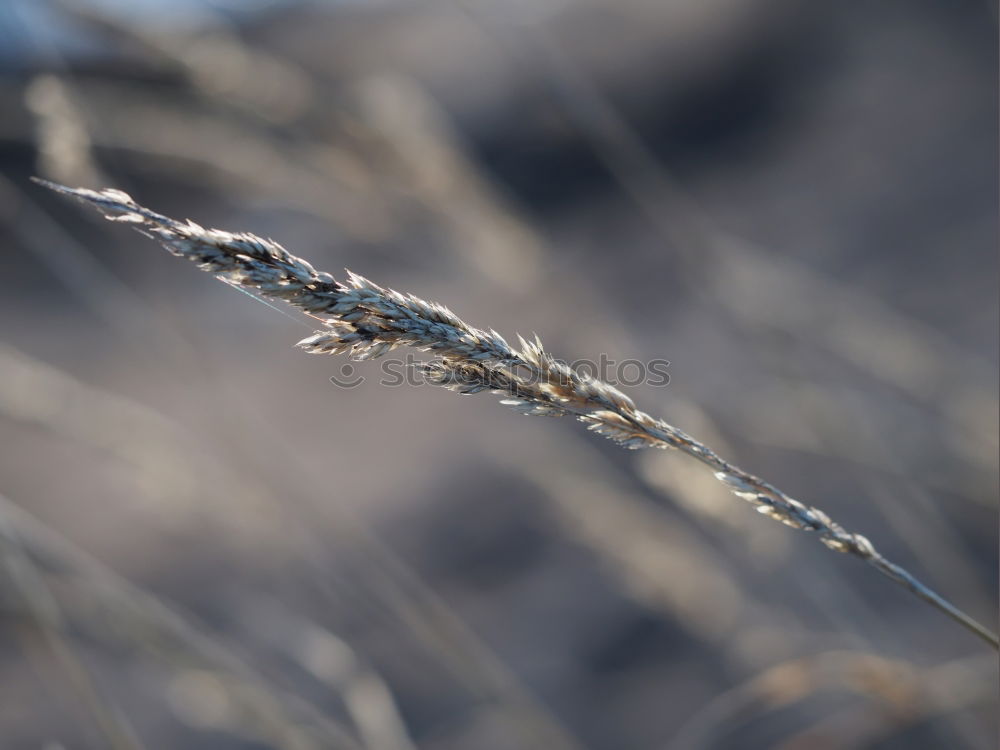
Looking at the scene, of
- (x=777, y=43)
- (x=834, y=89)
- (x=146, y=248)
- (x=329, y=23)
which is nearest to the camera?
(x=834, y=89)

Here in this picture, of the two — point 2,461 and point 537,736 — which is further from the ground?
point 537,736

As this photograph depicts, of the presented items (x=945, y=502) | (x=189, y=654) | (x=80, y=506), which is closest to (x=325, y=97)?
(x=189, y=654)

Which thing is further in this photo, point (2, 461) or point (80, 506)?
point (2, 461)

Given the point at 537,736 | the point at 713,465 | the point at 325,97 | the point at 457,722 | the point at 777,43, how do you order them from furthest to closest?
the point at 777,43 → the point at 457,722 → the point at 325,97 → the point at 537,736 → the point at 713,465

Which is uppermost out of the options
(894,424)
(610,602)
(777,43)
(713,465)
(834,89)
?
(777,43)

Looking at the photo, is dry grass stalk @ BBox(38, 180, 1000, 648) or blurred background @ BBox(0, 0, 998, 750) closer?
dry grass stalk @ BBox(38, 180, 1000, 648)

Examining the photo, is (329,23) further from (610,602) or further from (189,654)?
(189,654)
